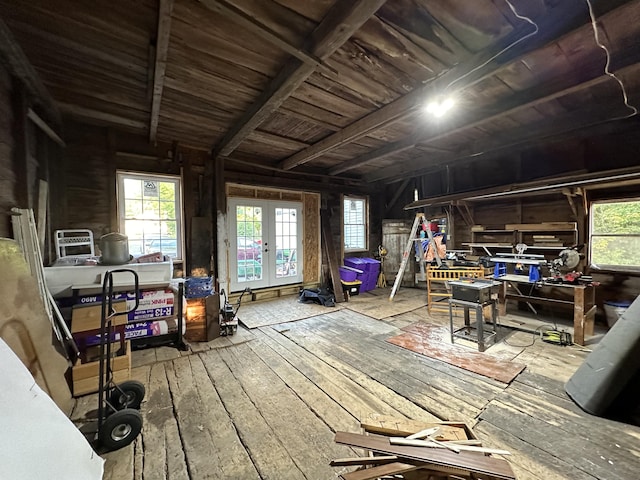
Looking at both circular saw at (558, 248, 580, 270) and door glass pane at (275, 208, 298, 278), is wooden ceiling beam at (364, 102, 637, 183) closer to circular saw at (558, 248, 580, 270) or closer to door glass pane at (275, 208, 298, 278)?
circular saw at (558, 248, 580, 270)

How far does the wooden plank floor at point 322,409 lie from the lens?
147 centimetres

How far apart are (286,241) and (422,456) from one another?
180 inches

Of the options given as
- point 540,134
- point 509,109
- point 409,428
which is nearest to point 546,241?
point 540,134

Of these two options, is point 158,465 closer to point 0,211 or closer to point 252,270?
point 0,211

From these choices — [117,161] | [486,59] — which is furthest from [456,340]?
[117,161]

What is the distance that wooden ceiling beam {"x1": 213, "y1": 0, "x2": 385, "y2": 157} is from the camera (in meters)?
1.50

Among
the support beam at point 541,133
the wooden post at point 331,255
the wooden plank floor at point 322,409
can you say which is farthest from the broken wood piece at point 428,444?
the wooden post at point 331,255

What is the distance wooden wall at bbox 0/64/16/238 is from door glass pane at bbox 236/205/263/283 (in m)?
2.82

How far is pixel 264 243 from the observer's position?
511cm

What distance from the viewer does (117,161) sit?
12.0ft

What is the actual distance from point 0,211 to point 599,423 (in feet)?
16.1

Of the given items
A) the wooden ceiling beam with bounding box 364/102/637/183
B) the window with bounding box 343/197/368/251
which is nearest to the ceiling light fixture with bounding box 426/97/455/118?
the wooden ceiling beam with bounding box 364/102/637/183

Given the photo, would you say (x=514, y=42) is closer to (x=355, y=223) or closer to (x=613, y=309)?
(x=613, y=309)

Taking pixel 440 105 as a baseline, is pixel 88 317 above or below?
below
